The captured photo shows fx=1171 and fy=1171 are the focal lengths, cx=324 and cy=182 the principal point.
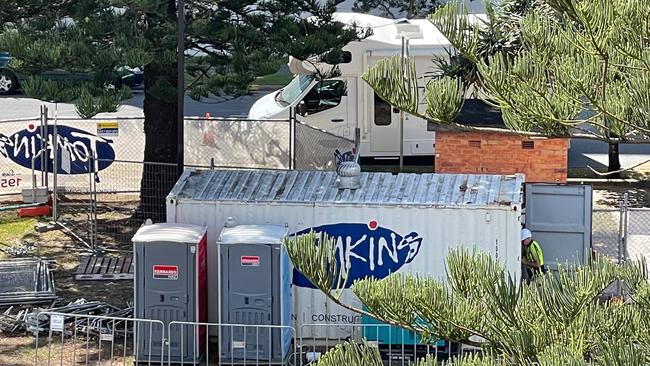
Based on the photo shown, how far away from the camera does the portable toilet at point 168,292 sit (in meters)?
11.6

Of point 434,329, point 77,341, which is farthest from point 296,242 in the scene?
point 77,341

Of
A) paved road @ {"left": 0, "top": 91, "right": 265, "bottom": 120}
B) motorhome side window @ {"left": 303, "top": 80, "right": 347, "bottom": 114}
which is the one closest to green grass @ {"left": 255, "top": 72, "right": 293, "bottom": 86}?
paved road @ {"left": 0, "top": 91, "right": 265, "bottom": 120}

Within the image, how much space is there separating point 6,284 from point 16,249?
2.15m

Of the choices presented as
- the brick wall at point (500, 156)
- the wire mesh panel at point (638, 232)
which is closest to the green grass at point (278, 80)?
the brick wall at point (500, 156)

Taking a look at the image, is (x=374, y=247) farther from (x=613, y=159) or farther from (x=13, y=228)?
(x=613, y=159)

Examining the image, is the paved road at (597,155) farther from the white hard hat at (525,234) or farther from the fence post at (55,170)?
the white hard hat at (525,234)

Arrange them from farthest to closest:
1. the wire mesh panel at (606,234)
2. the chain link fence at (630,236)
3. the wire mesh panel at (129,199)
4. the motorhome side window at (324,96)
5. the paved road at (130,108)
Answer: the paved road at (130,108), the motorhome side window at (324,96), the wire mesh panel at (129,199), the wire mesh panel at (606,234), the chain link fence at (630,236)

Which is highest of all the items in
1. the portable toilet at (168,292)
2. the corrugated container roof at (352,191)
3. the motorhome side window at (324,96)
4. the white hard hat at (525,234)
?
the motorhome side window at (324,96)

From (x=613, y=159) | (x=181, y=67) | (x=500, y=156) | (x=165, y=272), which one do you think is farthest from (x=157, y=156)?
(x=613, y=159)

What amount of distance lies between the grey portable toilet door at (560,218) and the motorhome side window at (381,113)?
802 cm

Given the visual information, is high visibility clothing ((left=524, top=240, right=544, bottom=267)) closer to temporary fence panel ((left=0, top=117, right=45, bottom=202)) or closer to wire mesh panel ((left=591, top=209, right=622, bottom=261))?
wire mesh panel ((left=591, top=209, right=622, bottom=261))

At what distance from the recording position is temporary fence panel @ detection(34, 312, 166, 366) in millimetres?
11633

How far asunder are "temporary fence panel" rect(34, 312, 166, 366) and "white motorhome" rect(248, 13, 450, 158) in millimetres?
8752

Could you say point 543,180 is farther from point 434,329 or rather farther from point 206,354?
point 434,329
